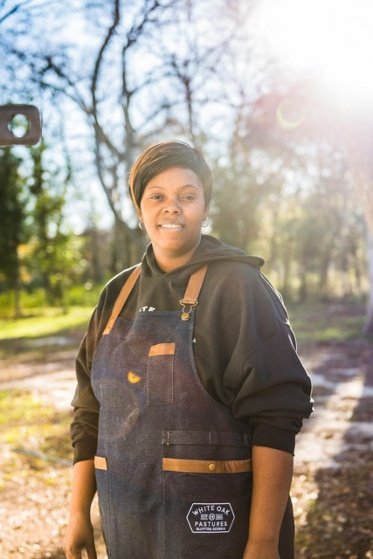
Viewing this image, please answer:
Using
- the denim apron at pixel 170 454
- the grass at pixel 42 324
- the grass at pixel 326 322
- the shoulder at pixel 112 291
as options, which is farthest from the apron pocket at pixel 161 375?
the grass at pixel 42 324

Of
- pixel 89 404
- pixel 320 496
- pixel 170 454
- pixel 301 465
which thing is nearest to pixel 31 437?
pixel 301 465

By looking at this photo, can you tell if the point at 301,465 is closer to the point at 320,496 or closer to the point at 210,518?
the point at 320,496

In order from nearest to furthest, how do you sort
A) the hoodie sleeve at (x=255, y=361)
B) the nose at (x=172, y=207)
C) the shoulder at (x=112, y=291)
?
the hoodie sleeve at (x=255, y=361)
the nose at (x=172, y=207)
the shoulder at (x=112, y=291)

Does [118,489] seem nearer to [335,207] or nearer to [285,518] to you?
[285,518]

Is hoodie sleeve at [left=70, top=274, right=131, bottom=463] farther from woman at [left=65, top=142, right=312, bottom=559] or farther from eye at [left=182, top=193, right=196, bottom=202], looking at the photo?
eye at [left=182, top=193, right=196, bottom=202]

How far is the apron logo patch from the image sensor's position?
5.26 feet

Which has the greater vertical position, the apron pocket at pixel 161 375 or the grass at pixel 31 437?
the apron pocket at pixel 161 375

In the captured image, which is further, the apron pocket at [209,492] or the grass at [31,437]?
the grass at [31,437]

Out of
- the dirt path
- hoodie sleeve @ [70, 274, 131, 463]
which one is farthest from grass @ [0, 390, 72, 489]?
hoodie sleeve @ [70, 274, 131, 463]

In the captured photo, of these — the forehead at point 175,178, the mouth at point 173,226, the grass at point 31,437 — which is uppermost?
the forehead at point 175,178

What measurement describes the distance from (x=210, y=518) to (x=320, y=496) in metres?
3.17

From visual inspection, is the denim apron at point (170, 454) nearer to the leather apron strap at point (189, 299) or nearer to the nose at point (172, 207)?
the leather apron strap at point (189, 299)

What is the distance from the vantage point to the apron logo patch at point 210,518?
160 cm

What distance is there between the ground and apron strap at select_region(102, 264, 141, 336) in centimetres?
230
